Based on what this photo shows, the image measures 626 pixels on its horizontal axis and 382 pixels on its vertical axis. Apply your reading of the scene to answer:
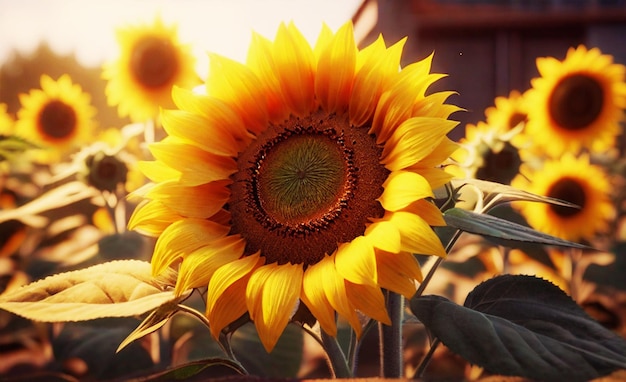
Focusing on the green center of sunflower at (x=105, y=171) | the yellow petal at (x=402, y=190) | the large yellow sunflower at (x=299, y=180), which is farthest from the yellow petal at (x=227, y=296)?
the green center of sunflower at (x=105, y=171)

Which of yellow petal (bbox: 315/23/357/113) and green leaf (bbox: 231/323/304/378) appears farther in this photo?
green leaf (bbox: 231/323/304/378)

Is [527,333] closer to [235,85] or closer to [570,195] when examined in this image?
[235,85]

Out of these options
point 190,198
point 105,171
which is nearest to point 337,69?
point 190,198

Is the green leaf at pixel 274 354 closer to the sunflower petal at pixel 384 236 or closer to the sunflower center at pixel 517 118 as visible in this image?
the sunflower petal at pixel 384 236

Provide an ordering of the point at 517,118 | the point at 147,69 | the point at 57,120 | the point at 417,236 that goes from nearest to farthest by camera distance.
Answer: the point at 417,236, the point at 147,69, the point at 517,118, the point at 57,120

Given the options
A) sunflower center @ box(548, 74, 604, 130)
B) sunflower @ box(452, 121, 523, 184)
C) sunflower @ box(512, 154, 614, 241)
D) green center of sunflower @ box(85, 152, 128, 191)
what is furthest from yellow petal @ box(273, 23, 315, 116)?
sunflower center @ box(548, 74, 604, 130)

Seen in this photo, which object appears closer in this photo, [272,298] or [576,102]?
[272,298]

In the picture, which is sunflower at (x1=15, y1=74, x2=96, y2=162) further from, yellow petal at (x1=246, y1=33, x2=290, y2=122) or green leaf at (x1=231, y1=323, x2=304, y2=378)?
yellow petal at (x1=246, y1=33, x2=290, y2=122)
